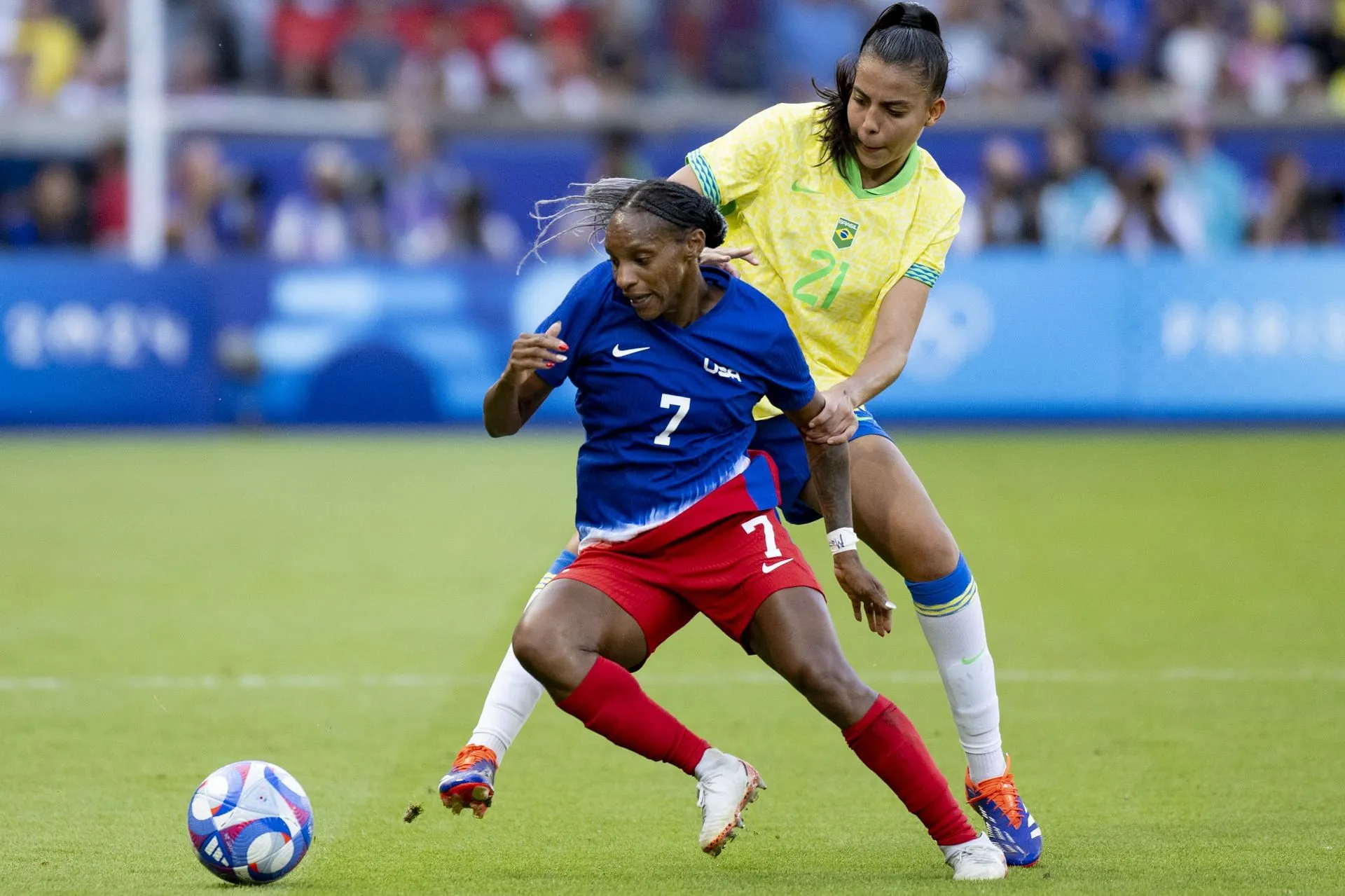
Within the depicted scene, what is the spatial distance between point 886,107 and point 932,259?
475 millimetres

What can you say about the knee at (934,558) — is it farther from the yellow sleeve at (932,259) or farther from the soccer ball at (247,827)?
the soccer ball at (247,827)

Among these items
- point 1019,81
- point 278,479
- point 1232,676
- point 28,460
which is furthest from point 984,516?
point 1019,81

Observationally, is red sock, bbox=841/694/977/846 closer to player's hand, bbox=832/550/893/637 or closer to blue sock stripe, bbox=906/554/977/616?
player's hand, bbox=832/550/893/637

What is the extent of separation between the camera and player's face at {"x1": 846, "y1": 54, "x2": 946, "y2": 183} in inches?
197

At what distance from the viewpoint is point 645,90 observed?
19891 millimetres

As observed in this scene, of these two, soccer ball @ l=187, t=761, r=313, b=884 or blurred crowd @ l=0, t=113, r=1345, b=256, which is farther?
blurred crowd @ l=0, t=113, r=1345, b=256

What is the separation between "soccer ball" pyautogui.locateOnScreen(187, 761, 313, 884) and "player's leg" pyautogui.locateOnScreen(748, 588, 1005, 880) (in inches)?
48.5

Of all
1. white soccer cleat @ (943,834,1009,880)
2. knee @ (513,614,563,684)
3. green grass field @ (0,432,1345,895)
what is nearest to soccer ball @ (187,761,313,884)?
green grass field @ (0,432,1345,895)

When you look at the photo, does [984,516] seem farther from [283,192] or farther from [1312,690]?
[283,192]

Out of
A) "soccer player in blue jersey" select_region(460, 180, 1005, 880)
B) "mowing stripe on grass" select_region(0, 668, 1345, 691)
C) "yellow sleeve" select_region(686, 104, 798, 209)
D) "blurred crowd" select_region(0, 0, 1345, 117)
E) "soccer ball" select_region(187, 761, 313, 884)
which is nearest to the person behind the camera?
"soccer ball" select_region(187, 761, 313, 884)

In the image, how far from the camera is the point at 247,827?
15.0ft

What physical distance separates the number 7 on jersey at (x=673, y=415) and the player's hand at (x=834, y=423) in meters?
0.33

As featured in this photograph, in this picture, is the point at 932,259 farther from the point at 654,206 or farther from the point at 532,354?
the point at 532,354

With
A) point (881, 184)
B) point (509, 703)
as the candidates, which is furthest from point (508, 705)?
point (881, 184)
